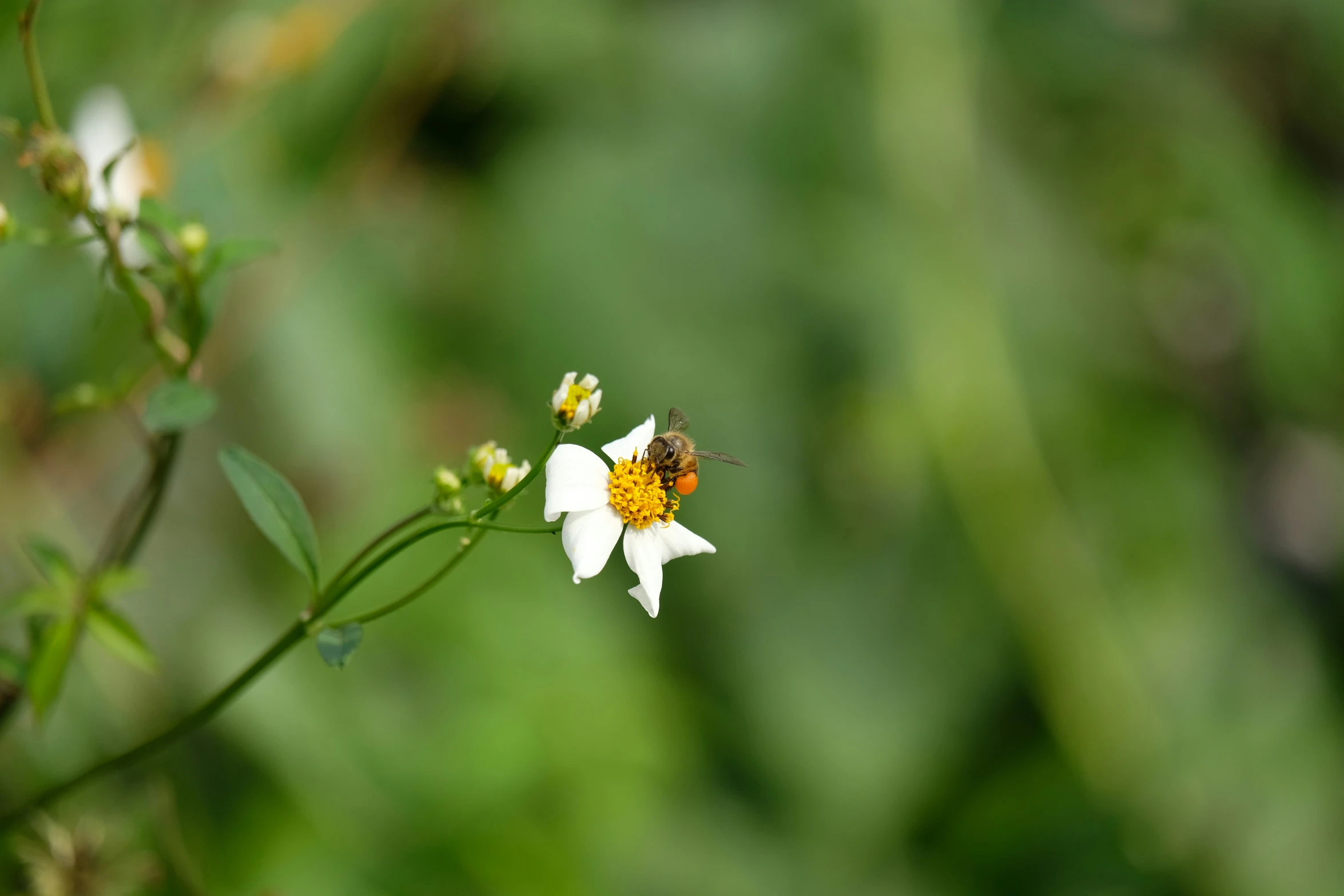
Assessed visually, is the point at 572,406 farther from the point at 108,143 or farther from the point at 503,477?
the point at 108,143

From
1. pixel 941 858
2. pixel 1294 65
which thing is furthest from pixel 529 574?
pixel 1294 65

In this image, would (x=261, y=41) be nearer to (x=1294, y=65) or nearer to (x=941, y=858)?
(x=941, y=858)

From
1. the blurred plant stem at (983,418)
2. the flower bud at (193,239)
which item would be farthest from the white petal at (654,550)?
the blurred plant stem at (983,418)

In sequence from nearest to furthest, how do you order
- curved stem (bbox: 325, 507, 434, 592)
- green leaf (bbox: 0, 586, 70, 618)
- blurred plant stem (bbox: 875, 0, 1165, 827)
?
curved stem (bbox: 325, 507, 434, 592) < green leaf (bbox: 0, 586, 70, 618) < blurred plant stem (bbox: 875, 0, 1165, 827)

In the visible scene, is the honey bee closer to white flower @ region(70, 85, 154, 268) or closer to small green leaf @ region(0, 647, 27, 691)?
small green leaf @ region(0, 647, 27, 691)

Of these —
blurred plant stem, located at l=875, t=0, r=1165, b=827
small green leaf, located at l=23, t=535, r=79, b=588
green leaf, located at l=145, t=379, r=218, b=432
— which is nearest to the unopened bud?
green leaf, located at l=145, t=379, r=218, b=432
